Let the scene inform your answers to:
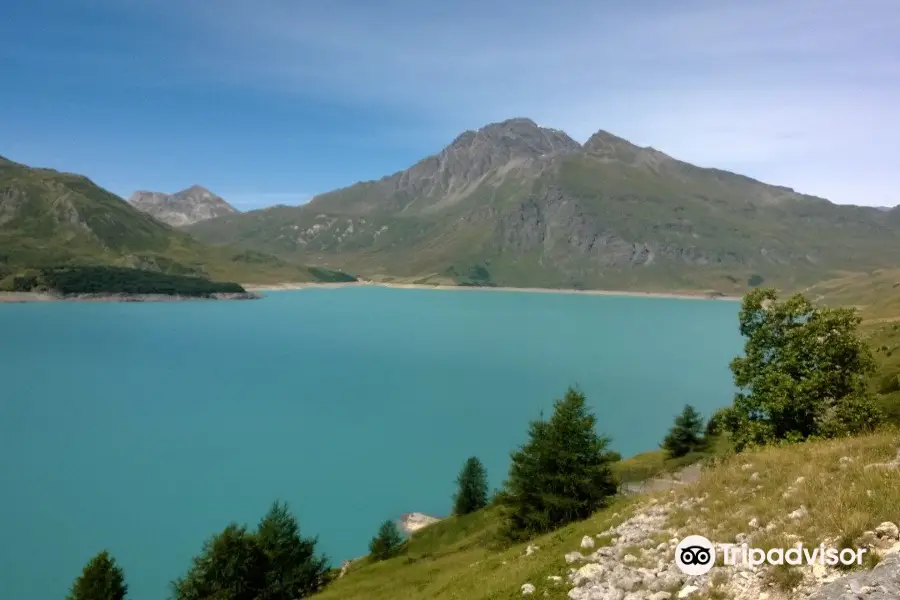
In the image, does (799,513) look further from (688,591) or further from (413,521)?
(413,521)

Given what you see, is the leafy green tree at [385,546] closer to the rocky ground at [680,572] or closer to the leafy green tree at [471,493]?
the leafy green tree at [471,493]

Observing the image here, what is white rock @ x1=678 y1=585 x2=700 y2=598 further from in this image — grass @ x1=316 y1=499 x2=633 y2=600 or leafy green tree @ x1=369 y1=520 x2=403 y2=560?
leafy green tree @ x1=369 y1=520 x2=403 y2=560

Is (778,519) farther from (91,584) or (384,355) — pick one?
(384,355)

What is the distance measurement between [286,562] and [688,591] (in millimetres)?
31494

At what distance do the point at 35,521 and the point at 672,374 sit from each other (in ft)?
399

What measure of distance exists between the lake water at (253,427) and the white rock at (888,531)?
47.0m

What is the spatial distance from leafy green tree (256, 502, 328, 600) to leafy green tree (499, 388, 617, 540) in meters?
15.7

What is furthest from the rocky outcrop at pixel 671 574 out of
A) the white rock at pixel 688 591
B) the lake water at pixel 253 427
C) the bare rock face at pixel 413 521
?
the bare rock face at pixel 413 521

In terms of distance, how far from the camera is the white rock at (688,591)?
32.9ft

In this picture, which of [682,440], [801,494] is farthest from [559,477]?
[682,440]

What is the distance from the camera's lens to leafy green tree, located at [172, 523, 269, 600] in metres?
31.0

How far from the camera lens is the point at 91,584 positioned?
29562mm

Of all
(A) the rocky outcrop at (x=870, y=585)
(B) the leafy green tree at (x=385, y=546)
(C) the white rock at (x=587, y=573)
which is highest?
(A) the rocky outcrop at (x=870, y=585)

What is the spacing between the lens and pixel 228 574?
31.7 meters
